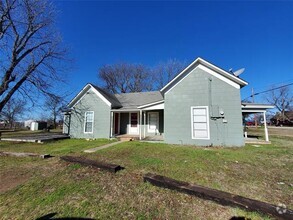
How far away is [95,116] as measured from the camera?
555 inches

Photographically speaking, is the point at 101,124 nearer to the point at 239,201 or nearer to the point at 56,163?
the point at 56,163

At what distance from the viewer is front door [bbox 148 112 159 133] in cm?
1445

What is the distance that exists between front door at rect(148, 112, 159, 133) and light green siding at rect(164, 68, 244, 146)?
3412mm

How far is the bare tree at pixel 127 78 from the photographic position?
1168 inches

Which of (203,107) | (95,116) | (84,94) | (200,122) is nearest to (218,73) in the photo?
(203,107)

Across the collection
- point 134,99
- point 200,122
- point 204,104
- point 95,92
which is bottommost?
point 200,122

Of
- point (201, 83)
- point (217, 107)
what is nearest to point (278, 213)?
point (217, 107)

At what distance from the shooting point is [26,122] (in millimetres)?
51062

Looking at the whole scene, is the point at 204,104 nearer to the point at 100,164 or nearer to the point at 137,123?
the point at 137,123

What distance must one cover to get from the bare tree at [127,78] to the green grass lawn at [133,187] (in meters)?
24.4

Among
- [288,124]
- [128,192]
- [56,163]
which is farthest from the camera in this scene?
[288,124]

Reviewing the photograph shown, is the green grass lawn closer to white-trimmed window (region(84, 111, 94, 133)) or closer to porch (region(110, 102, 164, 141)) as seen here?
white-trimmed window (region(84, 111, 94, 133))

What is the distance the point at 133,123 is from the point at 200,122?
6847 millimetres

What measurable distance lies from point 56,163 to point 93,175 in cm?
220
